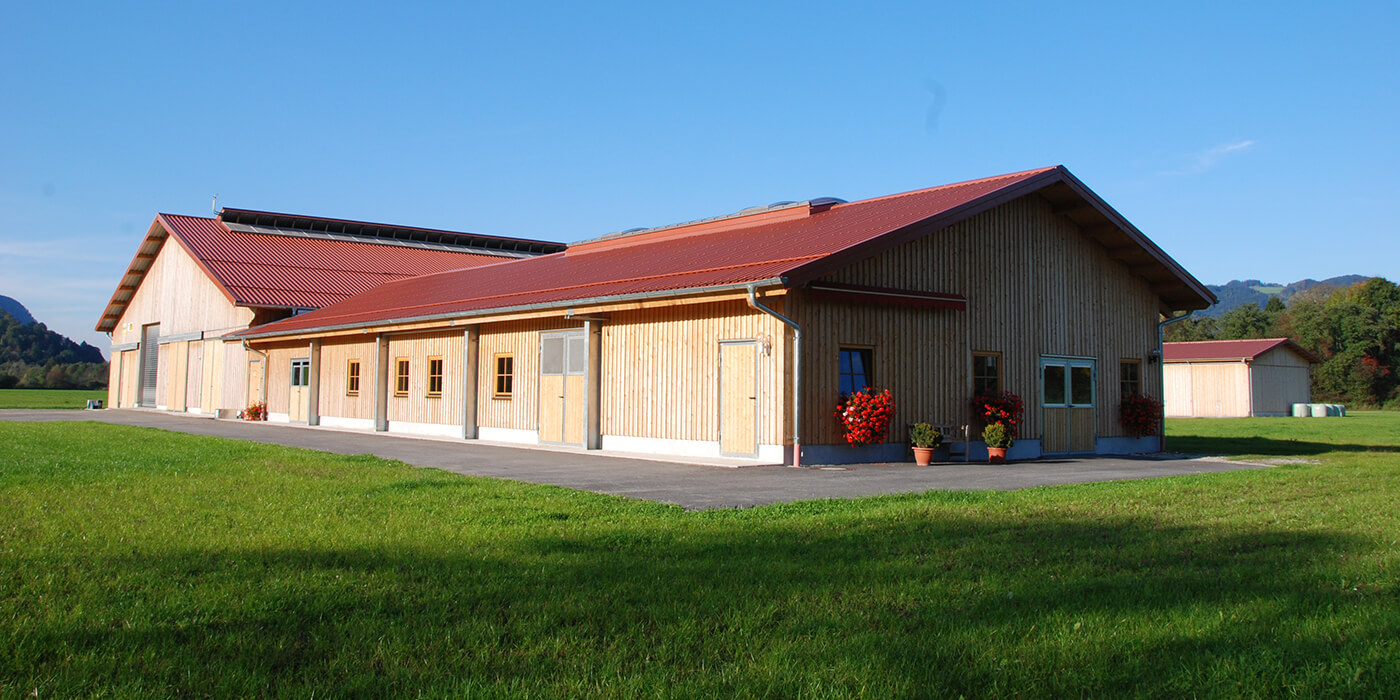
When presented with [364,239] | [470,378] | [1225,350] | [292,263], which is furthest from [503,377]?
[1225,350]

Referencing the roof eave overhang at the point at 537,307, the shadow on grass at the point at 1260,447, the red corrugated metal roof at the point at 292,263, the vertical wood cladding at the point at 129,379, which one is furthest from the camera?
the vertical wood cladding at the point at 129,379

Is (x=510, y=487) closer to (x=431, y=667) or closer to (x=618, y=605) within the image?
(x=618, y=605)

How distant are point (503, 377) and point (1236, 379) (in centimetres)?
3694

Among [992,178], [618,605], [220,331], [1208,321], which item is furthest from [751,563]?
[1208,321]

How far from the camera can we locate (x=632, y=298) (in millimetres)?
16078

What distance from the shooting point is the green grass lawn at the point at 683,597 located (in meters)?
3.83

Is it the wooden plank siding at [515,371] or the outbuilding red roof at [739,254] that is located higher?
the outbuilding red roof at [739,254]

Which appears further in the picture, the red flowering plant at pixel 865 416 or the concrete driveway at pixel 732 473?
the red flowering plant at pixel 865 416

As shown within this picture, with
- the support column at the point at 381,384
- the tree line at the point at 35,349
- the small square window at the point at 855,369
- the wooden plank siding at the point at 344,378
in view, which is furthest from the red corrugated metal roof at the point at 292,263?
the tree line at the point at 35,349

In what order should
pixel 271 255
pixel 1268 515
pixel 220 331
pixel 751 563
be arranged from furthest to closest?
1. pixel 271 255
2. pixel 220 331
3. pixel 1268 515
4. pixel 751 563

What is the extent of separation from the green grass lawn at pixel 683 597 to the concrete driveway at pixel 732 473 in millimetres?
1395

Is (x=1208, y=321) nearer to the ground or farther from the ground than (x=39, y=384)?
farther from the ground

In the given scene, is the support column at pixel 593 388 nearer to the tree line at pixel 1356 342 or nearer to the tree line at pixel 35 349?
the tree line at pixel 1356 342

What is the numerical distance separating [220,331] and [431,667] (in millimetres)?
32910
